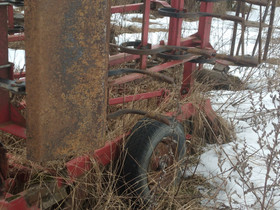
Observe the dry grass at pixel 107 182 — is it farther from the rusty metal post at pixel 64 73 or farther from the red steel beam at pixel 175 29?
the rusty metal post at pixel 64 73

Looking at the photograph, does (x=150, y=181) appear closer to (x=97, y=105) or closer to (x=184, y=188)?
(x=184, y=188)

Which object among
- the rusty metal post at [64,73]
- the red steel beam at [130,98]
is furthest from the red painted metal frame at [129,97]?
the rusty metal post at [64,73]

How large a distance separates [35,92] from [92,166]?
3.06 ft

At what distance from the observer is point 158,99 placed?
3447mm

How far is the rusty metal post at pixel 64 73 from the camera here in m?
1.55

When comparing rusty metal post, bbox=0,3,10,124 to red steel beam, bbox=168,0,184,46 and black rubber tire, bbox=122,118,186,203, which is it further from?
red steel beam, bbox=168,0,184,46

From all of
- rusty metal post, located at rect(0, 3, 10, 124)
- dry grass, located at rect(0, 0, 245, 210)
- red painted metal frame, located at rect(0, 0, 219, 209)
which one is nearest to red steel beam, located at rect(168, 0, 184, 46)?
red painted metal frame, located at rect(0, 0, 219, 209)

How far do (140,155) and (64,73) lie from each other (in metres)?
1.04

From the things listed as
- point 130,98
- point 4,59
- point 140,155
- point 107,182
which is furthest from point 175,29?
point 4,59

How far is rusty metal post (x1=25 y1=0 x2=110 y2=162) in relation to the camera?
1.55m

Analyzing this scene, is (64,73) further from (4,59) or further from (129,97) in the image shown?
(129,97)

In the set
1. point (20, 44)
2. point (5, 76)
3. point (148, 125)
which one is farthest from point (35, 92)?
point (20, 44)

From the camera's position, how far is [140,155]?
99.1 inches

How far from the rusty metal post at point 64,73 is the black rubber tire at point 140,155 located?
2.63 ft
